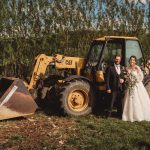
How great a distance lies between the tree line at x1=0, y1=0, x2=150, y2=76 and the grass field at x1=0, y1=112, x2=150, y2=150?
319 inches

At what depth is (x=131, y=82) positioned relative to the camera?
10.7m

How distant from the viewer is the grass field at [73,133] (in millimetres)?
7957

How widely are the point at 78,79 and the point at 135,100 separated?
149 cm

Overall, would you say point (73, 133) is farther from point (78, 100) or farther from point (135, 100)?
point (135, 100)

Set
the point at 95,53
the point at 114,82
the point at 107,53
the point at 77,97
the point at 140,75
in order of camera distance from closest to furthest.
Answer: the point at 114,82 < the point at 140,75 < the point at 77,97 < the point at 107,53 < the point at 95,53

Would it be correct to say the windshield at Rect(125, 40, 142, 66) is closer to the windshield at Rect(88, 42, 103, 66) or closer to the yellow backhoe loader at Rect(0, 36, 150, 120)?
the yellow backhoe loader at Rect(0, 36, 150, 120)

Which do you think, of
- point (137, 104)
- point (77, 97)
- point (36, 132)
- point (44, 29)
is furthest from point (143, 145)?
point (44, 29)

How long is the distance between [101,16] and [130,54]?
8.34 meters

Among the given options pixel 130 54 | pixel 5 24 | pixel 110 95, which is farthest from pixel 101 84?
pixel 5 24

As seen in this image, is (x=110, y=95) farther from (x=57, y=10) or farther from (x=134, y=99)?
(x=57, y=10)

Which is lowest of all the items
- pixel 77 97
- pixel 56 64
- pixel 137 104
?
pixel 137 104

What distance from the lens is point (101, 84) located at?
36.7 ft

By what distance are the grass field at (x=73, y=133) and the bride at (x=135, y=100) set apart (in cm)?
37

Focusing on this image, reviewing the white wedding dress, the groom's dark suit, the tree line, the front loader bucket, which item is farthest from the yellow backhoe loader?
the tree line
